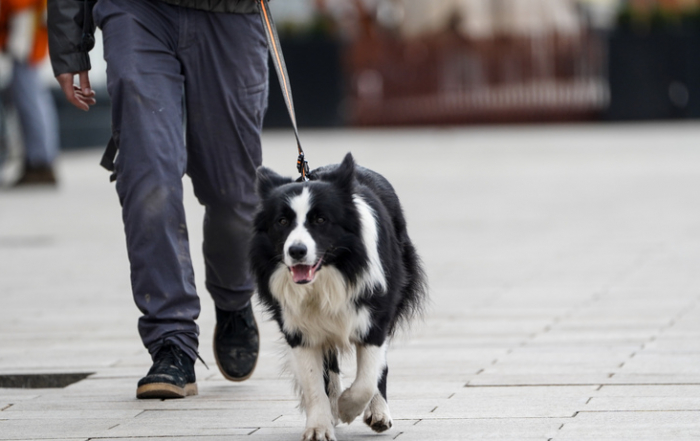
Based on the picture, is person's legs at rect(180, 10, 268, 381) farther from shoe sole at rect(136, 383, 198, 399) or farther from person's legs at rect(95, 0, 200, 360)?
shoe sole at rect(136, 383, 198, 399)

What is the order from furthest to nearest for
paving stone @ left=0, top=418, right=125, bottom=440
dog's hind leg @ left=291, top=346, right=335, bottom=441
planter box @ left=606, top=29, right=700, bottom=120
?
planter box @ left=606, top=29, right=700, bottom=120
paving stone @ left=0, top=418, right=125, bottom=440
dog's hind leg @ left=291, top=346, right=335, bottom=441

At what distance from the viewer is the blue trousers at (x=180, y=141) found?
436 cm

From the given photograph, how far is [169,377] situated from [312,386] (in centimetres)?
73

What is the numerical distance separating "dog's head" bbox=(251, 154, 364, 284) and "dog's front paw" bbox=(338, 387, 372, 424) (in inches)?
14.3

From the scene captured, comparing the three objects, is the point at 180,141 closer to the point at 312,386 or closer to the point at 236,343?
the point at 236,343

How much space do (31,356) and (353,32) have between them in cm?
2038

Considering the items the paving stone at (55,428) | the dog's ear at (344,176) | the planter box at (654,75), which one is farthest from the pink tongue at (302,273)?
the planter box at (654,75)

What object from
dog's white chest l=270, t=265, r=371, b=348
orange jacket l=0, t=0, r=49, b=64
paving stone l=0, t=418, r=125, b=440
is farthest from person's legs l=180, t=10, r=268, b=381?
orange jacket l=0, t=0, r=49, b=64

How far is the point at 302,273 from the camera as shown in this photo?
351 centimetres

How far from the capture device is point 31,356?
17.0ft

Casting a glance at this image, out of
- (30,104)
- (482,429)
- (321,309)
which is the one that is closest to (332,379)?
(321,309)

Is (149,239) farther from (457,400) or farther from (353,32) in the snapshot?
(353,32)

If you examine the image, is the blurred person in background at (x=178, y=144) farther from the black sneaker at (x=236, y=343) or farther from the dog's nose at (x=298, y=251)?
the dog's nose at (x=298, y=251)

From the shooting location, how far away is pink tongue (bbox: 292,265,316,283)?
11.5ft
